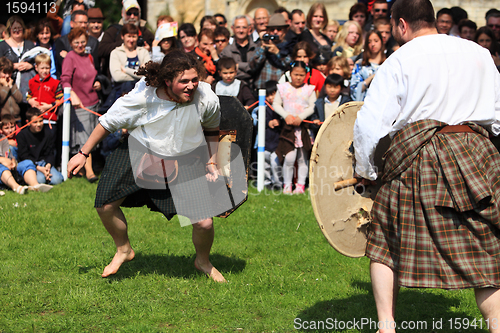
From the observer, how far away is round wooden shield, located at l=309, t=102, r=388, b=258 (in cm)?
311

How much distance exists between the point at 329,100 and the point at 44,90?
4.00m

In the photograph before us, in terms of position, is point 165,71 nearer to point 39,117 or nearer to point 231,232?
point 231,232

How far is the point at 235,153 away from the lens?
4.13 metres

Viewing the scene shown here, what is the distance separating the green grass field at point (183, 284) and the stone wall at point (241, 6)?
1315 centimetres

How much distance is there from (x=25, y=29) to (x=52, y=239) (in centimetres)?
475

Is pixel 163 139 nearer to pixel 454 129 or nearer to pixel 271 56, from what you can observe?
pixel 454 129

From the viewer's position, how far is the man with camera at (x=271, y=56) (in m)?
7.57

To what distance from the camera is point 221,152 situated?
414cm

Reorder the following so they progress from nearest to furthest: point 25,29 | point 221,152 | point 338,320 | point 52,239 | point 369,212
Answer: point 369,212, point 338,320, point 221,152, point 52,239, point 25,29

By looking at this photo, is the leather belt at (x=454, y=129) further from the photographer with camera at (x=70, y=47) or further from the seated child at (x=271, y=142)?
the photographer with camera at (x=70, y=47)

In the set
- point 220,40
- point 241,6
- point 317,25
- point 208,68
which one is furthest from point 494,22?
point 241,6

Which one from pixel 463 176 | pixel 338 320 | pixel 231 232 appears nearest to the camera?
pixel 463 176

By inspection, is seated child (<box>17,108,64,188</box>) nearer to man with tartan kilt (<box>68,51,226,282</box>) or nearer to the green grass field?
the green grass field

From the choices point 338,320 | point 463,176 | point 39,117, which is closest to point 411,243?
point 463,176
